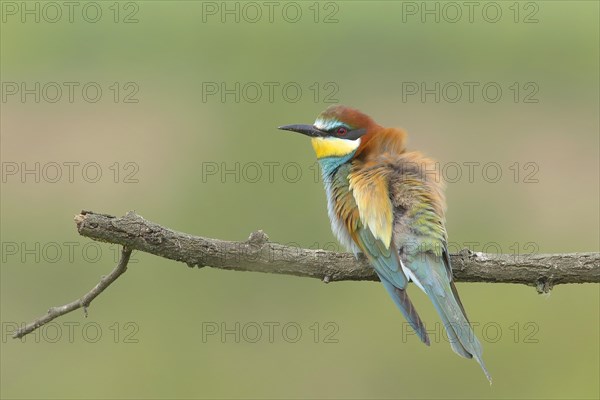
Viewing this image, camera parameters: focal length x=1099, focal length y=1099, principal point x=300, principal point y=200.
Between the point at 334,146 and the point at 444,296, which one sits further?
the point at 334,146

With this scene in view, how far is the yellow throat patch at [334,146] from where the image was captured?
3217 millimetres

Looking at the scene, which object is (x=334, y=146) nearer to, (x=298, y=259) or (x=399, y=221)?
(x=399, y=221)

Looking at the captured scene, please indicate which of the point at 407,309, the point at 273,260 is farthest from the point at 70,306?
the point at 407,309

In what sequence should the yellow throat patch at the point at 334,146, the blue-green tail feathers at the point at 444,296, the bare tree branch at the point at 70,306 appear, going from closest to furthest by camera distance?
the bare tree branch at the point at 70,306
the blue-green tail feathers at the point at 444,296
the yellow throat patch at the point at 334,146

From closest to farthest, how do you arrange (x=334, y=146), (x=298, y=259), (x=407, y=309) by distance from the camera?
(x=298, y=259), (x=407, y=309), (x=334, y=146)

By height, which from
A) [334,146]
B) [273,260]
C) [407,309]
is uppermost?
[334,146]

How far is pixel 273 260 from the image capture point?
2.61 m

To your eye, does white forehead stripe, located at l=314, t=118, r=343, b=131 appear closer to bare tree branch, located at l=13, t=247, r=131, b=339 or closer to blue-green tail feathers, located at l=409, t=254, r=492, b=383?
blue-green tail feathers, located at l=409, t=254, r=492, b=383

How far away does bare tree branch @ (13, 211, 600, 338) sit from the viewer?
248 centimetres

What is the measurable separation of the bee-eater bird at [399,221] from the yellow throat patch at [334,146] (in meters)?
0.03

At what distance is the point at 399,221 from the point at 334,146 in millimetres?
436

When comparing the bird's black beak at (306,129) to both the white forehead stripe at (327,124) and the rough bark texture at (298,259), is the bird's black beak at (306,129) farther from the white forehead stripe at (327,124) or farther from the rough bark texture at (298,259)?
the rough bark texture at (298,259)

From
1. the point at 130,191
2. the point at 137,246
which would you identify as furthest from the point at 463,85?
the point at 137,246

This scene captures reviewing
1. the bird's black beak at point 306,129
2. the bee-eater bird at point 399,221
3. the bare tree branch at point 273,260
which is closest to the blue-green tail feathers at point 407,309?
the bee-eater bird at point 399,221
